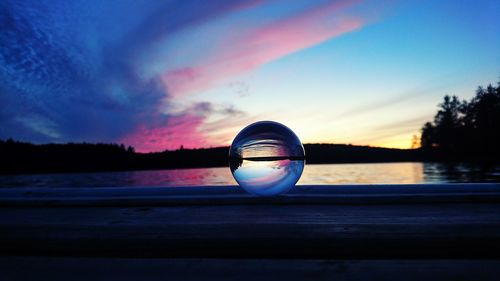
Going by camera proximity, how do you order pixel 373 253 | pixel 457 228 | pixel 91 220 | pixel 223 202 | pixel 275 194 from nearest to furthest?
pixel 373 253, pixel 457 228, pixel 91 220, pixel 223 202, pixel 275 194

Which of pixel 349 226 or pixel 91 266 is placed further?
pixel 349 226

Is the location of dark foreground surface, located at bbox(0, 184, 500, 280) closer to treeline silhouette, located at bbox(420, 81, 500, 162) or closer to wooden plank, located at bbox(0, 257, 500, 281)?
wooden plank, located at bbox(0, 257, 500, 281)

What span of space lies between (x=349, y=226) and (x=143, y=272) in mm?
1064

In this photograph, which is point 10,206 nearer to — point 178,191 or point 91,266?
point 178,191

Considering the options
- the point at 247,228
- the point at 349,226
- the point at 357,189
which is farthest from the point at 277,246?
the point at 357,189

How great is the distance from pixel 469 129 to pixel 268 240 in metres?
98.4

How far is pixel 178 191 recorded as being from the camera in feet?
10.6

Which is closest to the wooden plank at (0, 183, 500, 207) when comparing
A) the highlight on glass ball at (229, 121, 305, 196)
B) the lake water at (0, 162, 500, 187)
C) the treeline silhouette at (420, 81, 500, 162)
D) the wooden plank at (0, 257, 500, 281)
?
the highlight on glass ball at (229, 121, 305, 196)

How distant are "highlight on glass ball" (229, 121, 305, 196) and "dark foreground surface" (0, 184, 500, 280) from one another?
0.33 metres

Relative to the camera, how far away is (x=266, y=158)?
3039 millimetres

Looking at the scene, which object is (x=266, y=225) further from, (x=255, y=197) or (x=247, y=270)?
(x=255, y=197)

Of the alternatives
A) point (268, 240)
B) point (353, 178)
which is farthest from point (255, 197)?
point (353, 178)

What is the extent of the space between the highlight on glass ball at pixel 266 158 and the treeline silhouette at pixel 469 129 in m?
86.8

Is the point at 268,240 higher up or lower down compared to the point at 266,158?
lower down
